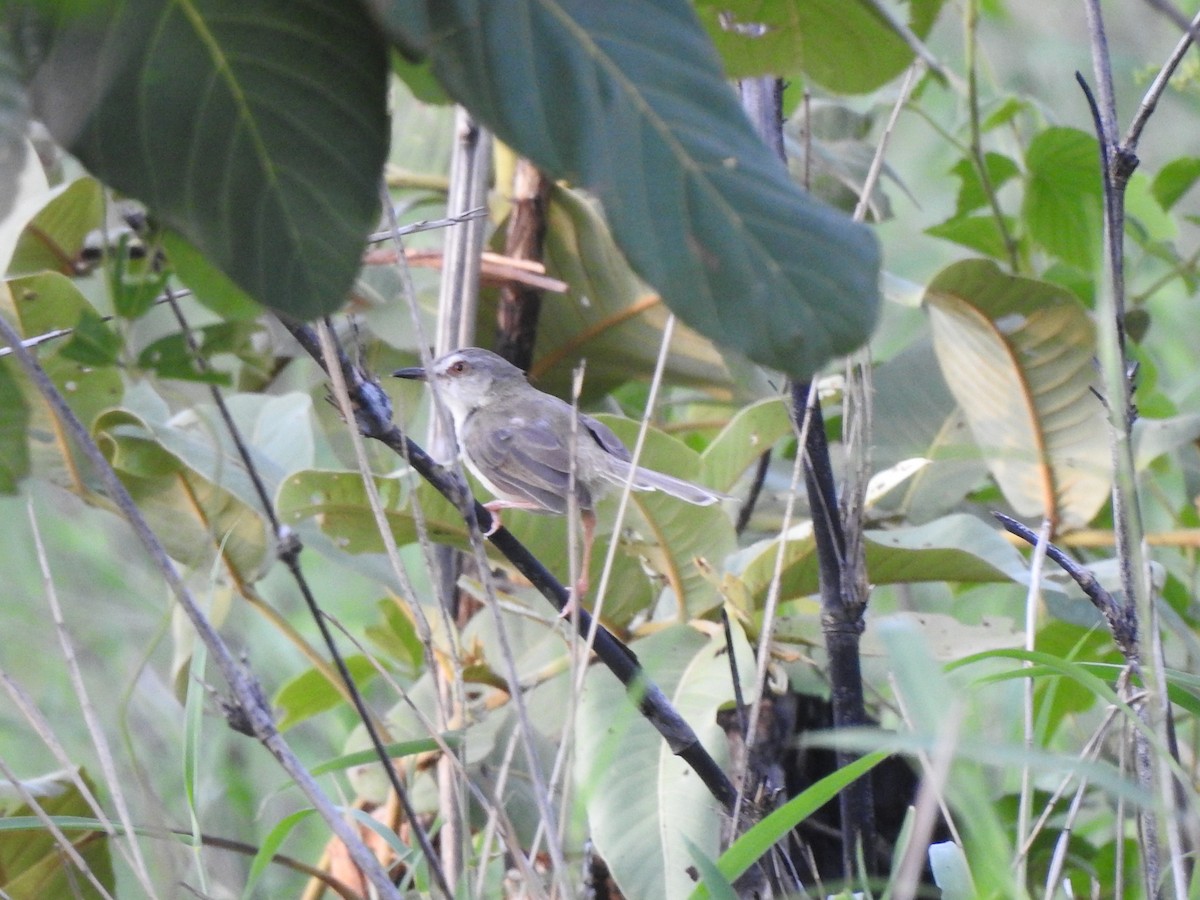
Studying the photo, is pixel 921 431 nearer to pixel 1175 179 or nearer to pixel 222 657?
pixel 1175 179

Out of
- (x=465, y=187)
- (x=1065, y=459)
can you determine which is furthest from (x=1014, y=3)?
(x=465, y=187)

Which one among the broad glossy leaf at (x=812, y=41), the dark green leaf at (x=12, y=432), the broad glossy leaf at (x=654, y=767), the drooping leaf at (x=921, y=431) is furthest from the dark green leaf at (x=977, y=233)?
the dark green leaf at (x=12, y=432)

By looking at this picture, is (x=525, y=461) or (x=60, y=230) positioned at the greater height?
(x=60, y=230)

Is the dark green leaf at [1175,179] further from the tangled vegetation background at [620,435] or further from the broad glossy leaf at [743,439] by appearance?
the broad glossy leaf at [743,439]

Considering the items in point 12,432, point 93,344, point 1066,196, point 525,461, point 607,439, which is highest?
point 1066,196

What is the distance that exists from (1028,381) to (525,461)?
120 centimetres

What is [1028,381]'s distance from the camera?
2646 millimetres

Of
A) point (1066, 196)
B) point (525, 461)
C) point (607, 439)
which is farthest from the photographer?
point (1066, 196)

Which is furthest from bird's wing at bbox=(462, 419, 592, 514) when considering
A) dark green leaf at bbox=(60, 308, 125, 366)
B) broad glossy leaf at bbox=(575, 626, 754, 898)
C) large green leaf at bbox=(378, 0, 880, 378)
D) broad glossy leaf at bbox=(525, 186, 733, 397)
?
large green leaf at bbox=(378, 0, 880, 378)

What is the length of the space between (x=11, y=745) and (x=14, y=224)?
263cm

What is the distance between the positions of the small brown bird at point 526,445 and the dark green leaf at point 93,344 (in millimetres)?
1014

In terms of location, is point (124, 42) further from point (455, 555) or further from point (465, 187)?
point (455, 555)

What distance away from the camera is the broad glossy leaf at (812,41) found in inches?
44.3

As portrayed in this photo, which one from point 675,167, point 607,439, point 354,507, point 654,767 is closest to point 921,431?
point 607,439
